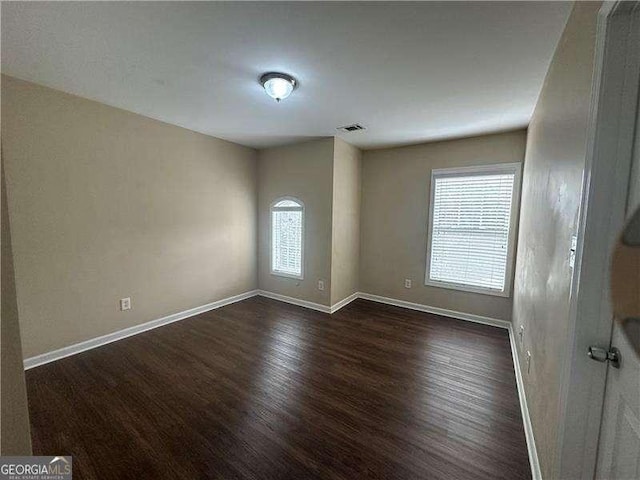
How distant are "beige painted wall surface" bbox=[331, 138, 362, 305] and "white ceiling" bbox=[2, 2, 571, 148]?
1029 millimetres

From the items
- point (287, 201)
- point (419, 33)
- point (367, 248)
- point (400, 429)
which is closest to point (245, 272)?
point (287, 201)

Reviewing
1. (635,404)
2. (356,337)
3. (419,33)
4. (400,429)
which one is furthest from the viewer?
(356,337)

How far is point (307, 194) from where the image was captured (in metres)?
3.84

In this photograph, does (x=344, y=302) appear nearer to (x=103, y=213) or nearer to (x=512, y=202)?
(x=512, y=202)

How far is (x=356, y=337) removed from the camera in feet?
9.75

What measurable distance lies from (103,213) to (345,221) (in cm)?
291

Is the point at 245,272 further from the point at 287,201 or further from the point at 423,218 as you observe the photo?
the point at 423,218

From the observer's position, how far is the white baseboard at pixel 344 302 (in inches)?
149

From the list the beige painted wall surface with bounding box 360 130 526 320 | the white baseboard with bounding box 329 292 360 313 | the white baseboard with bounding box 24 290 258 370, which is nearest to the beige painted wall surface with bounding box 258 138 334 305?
the white baseboard with bounding box 329 292 360 313

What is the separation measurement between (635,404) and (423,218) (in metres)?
3.17

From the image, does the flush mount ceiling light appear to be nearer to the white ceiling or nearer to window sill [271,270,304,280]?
the white ceiling

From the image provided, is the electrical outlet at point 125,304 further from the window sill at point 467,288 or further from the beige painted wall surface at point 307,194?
the window sill at point 467,288

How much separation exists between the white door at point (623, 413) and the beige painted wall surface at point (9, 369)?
182 centimetres

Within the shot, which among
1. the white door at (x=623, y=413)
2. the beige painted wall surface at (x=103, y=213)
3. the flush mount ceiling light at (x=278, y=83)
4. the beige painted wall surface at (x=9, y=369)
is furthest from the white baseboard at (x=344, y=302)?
the beige painted wall surface at (x=9, y=369)
